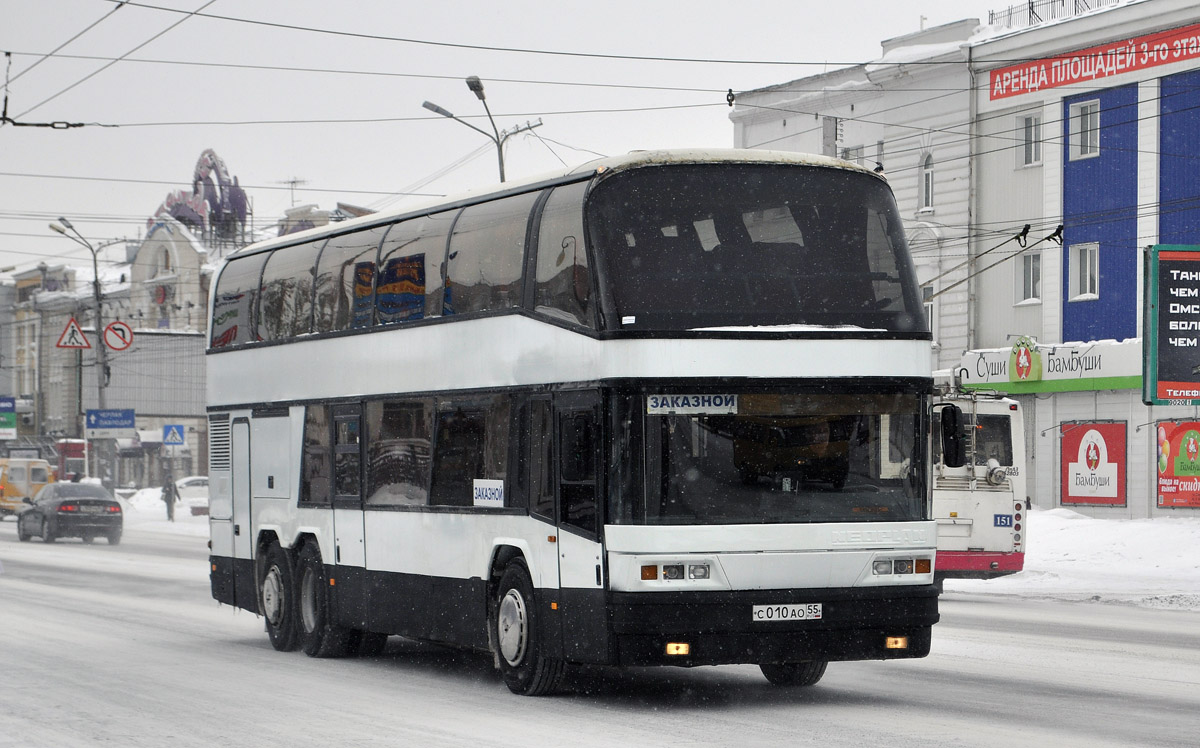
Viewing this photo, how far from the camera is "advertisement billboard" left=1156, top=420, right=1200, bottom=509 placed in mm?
36594

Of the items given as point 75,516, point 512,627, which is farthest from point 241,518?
point 75,516

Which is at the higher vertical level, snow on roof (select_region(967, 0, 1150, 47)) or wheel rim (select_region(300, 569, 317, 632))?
snow on roof (select_region(967, 0, 1150, 47))

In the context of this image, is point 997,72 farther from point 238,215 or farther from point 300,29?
point 238,215

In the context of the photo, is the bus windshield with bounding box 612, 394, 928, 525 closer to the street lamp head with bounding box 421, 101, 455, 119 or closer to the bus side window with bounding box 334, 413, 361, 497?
the bus side window with bounding box 334, 413, 361, 497

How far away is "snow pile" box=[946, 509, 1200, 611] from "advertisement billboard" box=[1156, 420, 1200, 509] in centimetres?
45

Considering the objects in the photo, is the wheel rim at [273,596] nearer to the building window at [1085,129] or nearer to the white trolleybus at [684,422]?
the white trolleybus at [684,422]

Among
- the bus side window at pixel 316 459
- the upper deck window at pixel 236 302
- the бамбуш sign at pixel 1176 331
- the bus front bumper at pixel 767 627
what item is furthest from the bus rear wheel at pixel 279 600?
the бамбуш sign at pixel 1176 331

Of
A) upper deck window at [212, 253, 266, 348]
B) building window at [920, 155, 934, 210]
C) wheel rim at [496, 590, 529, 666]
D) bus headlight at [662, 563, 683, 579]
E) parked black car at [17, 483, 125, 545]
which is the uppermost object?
building window at [920, 155, 934, 210]

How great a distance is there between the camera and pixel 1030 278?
136 ft

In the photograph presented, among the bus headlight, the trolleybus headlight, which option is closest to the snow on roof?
the trolleybus headlight

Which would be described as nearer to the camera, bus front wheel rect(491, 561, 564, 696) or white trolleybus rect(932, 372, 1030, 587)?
bus front wheel rect(491, 561, 564, 696)

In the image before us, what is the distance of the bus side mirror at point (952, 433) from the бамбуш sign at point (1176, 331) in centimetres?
1604

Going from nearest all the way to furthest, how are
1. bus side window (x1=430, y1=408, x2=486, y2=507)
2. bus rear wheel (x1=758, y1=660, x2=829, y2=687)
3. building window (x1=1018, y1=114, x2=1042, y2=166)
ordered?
bus rear wheel (x1=758, y1=660, x2=829, y2=687) < bus side window (x1=430, y1=408, x2=486, y2=507) < building window (x1=1018, y1=114, x2=1042, y2=166)

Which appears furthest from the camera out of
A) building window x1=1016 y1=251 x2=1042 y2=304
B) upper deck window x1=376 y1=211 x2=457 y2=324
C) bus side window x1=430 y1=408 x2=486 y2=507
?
building window x1=1016 y1=251 x2=1042 y2=304
